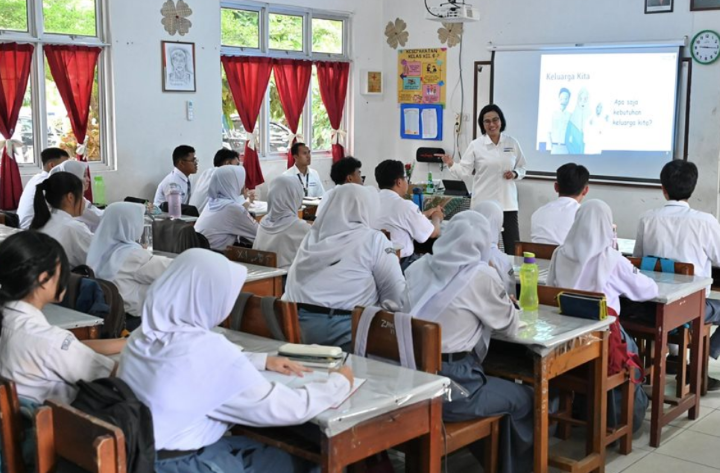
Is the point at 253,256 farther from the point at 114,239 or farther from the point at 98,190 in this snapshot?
the point at 98,190

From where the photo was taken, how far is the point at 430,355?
2.80 m

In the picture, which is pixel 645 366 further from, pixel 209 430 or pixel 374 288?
pixel 209 430

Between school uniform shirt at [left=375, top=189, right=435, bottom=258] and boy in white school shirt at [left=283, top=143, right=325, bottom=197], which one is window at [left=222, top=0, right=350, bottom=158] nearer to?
boy in white school shirt at [left=283, top=143, right=325, bottom=197]

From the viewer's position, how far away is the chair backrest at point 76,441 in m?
1.97

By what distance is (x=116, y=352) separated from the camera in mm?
2918

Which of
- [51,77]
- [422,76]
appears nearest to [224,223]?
[51,77]

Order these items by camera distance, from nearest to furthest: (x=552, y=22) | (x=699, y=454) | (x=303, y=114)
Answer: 1. (x=699, y=454)
2. (x=552, y=22)
3. (x=303, y=114)

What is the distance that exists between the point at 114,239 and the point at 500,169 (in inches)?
165

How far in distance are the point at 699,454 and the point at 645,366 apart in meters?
0.78

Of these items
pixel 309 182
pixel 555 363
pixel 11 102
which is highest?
pixel 11 102

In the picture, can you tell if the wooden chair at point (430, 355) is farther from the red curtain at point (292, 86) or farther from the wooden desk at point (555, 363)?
the red curtain at point (292, 86)

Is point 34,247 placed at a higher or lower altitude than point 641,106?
lower

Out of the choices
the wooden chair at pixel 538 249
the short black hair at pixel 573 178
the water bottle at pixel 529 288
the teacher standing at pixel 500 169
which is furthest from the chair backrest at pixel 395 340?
the teacher standing at pixel 500 169

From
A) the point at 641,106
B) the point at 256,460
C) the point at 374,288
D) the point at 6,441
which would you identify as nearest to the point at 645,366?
the point at 374,288
